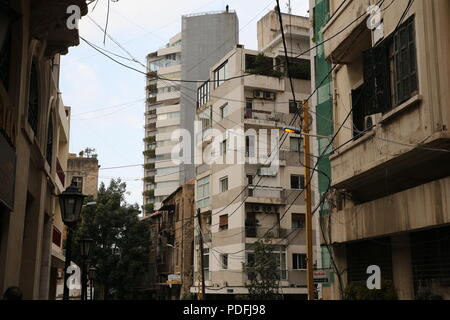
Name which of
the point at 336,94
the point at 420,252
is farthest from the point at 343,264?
the point at 336,94

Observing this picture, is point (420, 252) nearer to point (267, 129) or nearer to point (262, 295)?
point (262, 295)

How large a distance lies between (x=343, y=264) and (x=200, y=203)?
29576mm

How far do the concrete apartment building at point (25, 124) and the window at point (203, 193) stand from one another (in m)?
30.3

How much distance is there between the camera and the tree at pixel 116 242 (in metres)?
47.2

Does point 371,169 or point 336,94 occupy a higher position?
point 336,94

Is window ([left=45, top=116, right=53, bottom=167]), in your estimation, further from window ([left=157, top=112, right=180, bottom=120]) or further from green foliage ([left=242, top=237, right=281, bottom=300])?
window ([left=157, top=112, right=180, bottom=120])

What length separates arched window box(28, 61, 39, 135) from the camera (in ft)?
41.7

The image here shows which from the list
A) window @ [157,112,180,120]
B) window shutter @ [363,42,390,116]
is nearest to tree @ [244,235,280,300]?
window shutter @ [363,42,390,116]

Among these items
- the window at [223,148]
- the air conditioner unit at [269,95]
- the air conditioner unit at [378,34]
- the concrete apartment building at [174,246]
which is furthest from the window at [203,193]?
the air conditioner unit at [378,34]

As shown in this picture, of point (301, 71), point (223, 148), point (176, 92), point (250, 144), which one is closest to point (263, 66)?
point (301, 71)

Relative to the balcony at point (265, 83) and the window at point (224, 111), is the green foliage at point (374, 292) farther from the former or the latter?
the window at point (224, 111)

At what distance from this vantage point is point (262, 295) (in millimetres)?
33156

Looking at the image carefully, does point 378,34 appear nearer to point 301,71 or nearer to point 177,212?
point 301,71
